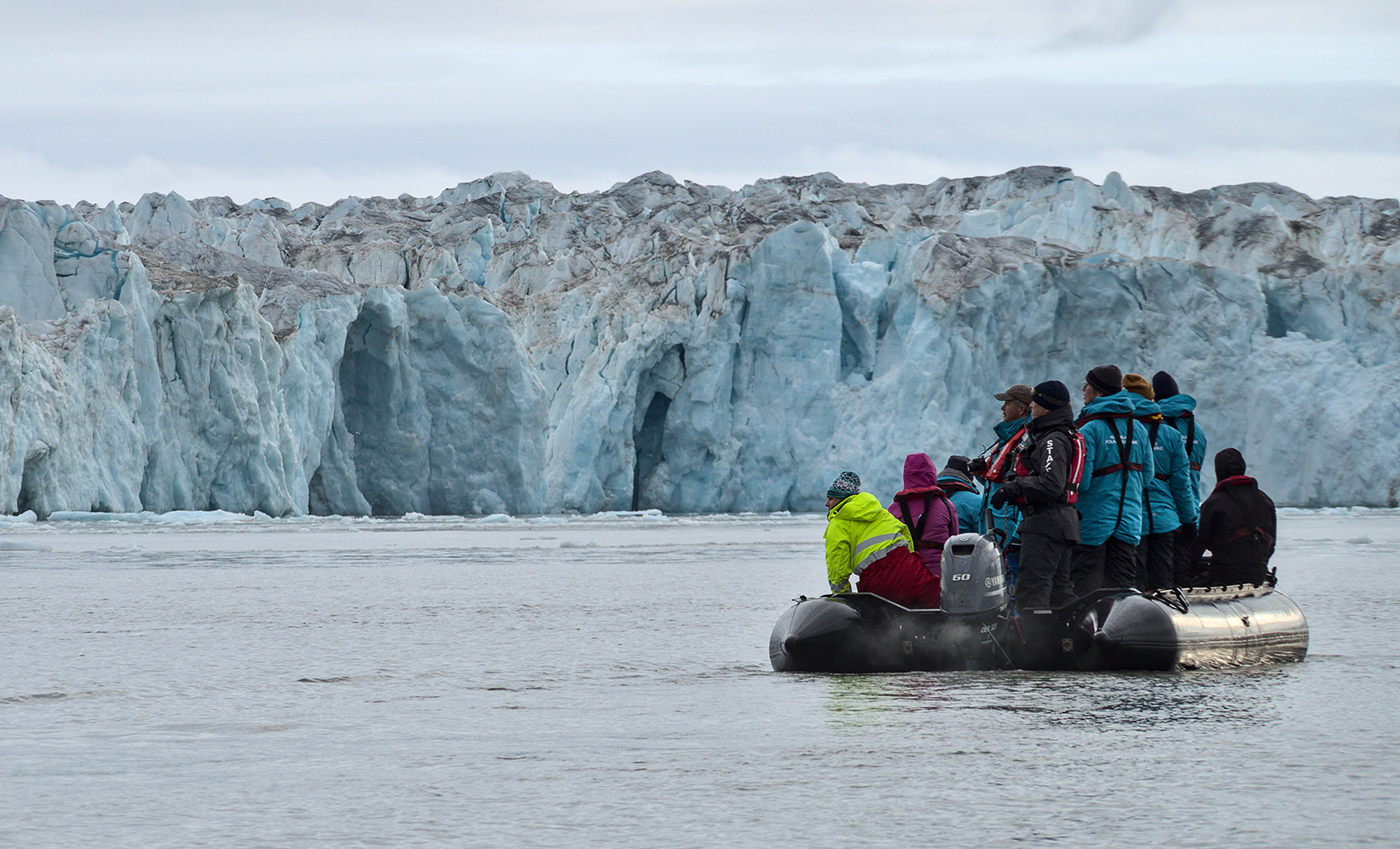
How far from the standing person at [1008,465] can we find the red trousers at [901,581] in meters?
0.44

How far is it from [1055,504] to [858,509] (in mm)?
1058

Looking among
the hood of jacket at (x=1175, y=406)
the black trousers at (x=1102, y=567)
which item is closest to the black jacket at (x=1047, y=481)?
the black trousers at (x=1102, y=567)

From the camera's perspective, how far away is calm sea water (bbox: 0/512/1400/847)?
4.38 m

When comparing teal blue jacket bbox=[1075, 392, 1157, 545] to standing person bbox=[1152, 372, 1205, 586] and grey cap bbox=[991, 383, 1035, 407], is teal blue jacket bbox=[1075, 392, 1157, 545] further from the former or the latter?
standing person bbox=[1152, 372, 1205, 586]

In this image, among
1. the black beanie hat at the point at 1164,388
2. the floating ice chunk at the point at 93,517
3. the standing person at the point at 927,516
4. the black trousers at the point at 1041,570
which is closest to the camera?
the black trousers at the point at 1041,570

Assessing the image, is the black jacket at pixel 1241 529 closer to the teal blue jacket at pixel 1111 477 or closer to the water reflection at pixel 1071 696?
the water reflection at pixel 1071 696

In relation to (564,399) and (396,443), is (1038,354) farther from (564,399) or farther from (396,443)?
(396,443)

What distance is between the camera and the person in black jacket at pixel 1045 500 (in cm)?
795

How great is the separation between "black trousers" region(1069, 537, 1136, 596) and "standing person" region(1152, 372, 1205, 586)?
77 centimetres

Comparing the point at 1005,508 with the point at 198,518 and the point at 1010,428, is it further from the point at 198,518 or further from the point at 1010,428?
the point at 198,518

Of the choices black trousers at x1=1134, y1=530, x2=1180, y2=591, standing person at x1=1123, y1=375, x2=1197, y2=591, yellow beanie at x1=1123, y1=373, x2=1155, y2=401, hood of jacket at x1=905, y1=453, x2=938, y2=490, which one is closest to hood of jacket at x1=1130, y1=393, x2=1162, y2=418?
standing person at x1=1123, y1=375, x2=1197, y2=591

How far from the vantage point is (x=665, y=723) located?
21.4 feet

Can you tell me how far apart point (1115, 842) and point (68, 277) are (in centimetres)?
3699

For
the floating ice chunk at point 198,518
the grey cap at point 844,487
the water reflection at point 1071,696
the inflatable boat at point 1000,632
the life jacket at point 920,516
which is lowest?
the floating ice chunk at point 198,518
